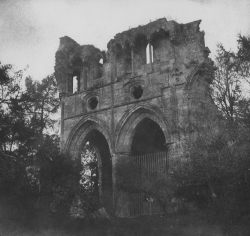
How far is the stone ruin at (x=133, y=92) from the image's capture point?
17.1 m

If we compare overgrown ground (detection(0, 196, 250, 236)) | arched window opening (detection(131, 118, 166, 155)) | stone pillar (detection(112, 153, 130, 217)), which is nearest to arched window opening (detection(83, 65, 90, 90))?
arched window opening (detection(131, 118, 166, 155))

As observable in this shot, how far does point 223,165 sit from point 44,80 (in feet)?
48.7

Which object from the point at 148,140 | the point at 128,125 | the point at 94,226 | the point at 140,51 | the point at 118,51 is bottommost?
the point at 94,226

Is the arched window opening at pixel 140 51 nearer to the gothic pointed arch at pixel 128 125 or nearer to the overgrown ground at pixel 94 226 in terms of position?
the gothic pointed arch at pixel 128 125

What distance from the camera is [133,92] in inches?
739

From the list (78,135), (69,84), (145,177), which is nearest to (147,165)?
(145,177)

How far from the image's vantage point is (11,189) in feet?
40.8

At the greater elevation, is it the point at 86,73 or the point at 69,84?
the point at 86,73

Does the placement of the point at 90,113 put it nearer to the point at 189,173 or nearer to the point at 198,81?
the point at 198,81

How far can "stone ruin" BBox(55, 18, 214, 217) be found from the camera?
17.1 meters

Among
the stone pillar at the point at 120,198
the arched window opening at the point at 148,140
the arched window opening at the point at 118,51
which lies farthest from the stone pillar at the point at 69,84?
the stone pillar at the point at 120,198

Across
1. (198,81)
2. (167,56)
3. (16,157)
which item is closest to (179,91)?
(198,81)

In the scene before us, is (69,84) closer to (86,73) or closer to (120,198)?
(86,73)

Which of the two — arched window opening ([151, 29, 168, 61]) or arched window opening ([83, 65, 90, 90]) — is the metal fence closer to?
arched window opening ([151, 29, 168, 61])
